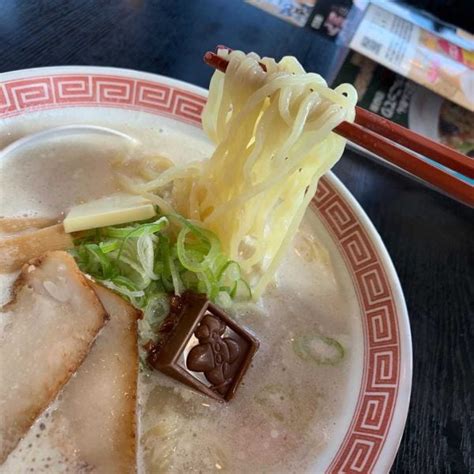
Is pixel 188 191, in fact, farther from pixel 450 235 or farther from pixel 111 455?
pixel 450 235

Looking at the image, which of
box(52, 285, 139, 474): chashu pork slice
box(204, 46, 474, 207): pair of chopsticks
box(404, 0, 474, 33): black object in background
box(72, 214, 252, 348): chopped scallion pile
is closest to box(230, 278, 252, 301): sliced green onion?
box(72, 214, 252, 348): chopped scallion pile

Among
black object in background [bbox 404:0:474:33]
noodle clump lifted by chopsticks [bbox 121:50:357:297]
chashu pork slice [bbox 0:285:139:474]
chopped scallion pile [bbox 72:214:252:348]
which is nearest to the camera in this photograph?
chashu pork slice [bbox 0:285:139:474]

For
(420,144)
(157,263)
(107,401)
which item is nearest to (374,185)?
(420,144)

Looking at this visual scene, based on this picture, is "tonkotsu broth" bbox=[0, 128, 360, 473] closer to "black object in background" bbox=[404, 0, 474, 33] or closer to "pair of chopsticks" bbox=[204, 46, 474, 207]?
"pair of chopsticks" bbox=[204, 46, 474, 207]

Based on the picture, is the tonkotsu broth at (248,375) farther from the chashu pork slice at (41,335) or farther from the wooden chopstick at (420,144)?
the wooden chopstick at (420,144)

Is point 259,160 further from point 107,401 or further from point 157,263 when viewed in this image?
point 107,401

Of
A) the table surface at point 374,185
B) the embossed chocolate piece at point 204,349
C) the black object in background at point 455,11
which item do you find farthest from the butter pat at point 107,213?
the black object in background at point 455,11
